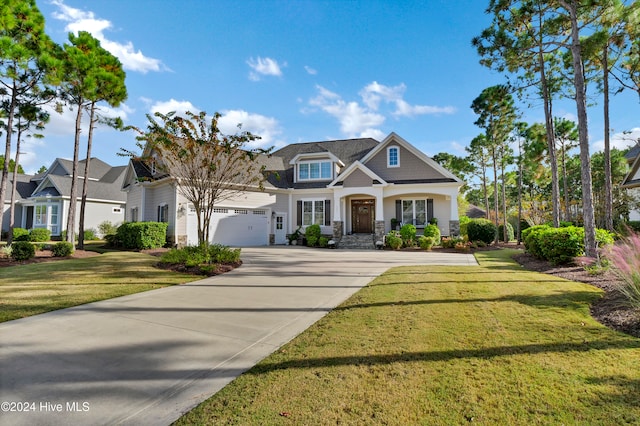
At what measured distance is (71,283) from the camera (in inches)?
311

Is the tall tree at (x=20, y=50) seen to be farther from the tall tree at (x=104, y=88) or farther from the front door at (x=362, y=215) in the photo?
the front door at (x=362, y=215)

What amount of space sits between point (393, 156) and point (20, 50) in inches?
776

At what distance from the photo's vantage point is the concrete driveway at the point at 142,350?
8.90 feet

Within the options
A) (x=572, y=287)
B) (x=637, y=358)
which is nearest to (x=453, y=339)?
(x=637, y=358)

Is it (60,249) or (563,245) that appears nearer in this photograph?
(563,245)

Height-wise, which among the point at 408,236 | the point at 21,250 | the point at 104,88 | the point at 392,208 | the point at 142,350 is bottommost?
the point at 142,350

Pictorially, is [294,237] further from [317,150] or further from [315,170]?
[317,150]

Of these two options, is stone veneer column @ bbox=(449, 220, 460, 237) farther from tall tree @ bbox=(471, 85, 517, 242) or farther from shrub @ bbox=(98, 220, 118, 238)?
shrub @ bbox=(98, 220, 118, 238)

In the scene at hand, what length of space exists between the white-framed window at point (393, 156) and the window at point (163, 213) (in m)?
14.5

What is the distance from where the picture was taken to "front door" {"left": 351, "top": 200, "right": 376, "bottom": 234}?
21.7m

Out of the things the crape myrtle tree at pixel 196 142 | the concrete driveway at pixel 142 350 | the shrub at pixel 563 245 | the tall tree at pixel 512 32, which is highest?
the tall tree at pixel 512 32

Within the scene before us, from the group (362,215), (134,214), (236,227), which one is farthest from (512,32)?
(134,214)

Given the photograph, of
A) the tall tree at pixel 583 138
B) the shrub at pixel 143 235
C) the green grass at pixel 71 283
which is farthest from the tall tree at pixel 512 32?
the shrub at pixel 143 235

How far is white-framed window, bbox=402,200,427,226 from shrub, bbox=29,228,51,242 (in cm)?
2583
